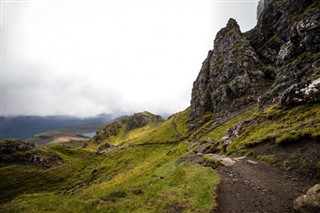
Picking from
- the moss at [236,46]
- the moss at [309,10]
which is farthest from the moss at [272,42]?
the moss at [309,10]

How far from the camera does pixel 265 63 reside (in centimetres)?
13750

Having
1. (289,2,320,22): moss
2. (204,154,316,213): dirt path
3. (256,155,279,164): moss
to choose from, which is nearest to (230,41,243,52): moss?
(289,2,320,22): moss

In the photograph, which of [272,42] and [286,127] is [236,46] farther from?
[286,127]

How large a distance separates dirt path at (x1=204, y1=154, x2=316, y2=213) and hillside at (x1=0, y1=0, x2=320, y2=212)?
9 centimetres

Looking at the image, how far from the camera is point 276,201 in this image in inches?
799

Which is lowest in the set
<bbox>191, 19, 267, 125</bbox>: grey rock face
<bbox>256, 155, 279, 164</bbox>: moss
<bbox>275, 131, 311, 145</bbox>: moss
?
<bbox>256, 155, 279, 164</bbox>: moss

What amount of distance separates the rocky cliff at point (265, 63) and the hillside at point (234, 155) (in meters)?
0.48

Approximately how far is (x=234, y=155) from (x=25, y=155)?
196 m

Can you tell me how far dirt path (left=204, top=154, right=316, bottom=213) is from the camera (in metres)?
19.8

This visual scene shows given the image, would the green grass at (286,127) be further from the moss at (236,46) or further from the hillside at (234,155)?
the moss at (236,46)

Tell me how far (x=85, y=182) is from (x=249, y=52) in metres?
127

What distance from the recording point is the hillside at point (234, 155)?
71.9ft

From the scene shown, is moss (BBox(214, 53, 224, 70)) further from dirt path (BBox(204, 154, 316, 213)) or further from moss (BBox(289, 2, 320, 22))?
dirt path (BBox(204, 154, 316, 213))

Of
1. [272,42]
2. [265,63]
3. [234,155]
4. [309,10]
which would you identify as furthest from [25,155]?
[309,10]
